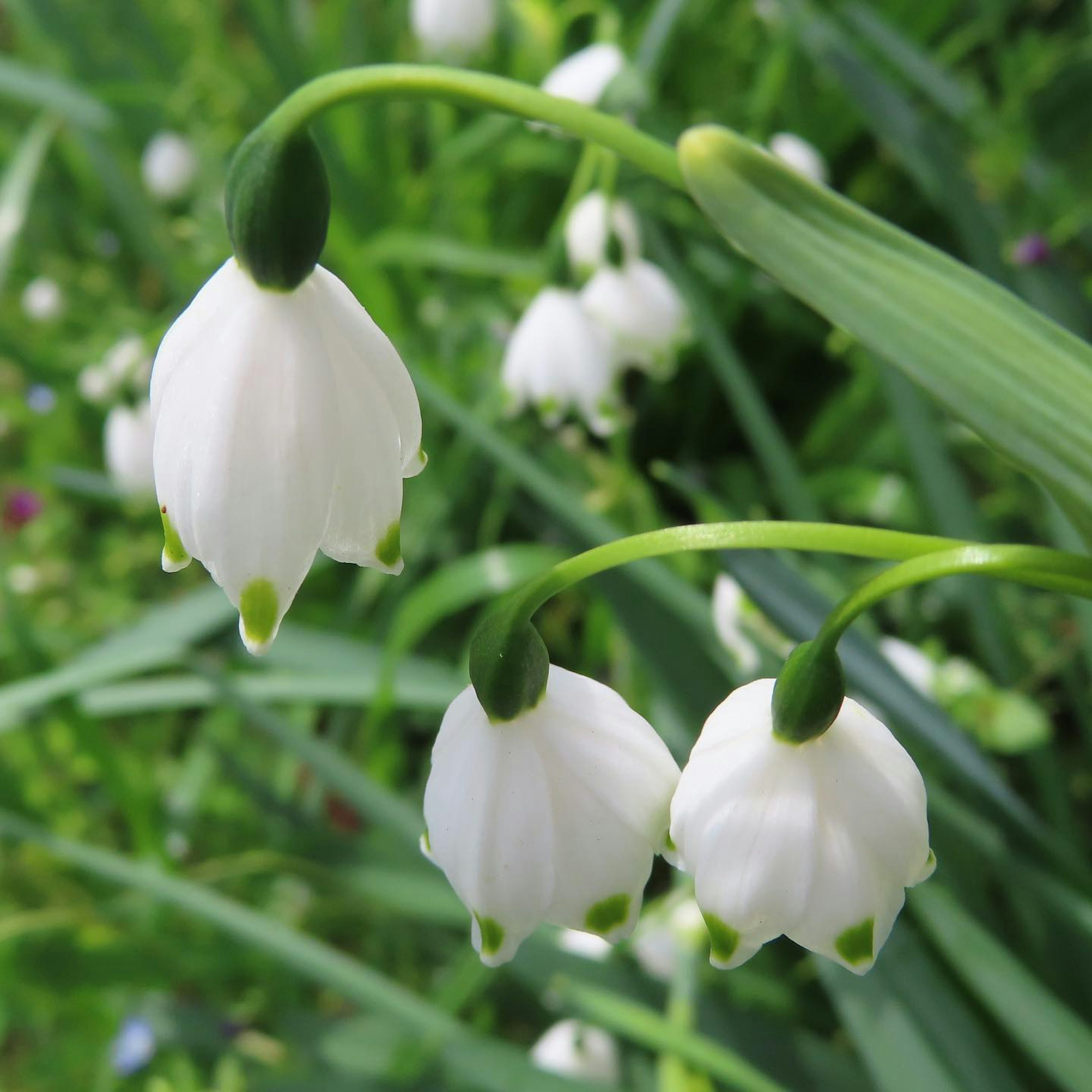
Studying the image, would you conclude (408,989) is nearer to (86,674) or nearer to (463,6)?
(86,674)

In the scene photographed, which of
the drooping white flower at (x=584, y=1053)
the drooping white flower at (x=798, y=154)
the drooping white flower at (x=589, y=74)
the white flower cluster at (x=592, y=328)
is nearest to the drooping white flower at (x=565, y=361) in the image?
the white flower cluster at (x=592, y=328)

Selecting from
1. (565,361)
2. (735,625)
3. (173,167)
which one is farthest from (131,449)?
(735,625)

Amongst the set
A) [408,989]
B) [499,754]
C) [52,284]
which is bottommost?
[52,284]

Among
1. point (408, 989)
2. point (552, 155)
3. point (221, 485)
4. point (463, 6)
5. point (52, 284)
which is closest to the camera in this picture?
point (221, 485)

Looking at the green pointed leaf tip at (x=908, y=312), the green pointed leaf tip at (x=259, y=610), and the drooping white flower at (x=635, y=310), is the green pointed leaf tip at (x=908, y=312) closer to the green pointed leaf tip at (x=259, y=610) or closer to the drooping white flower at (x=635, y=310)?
the green pointed leaf tip at (x=259, y=610)

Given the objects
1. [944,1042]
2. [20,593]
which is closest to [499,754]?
[944,1042]

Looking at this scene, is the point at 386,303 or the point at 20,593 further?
the point at 20,593

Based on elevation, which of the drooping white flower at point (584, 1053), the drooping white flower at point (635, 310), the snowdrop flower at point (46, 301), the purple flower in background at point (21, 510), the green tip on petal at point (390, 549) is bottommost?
the purple flower in background at point (21, 510)
